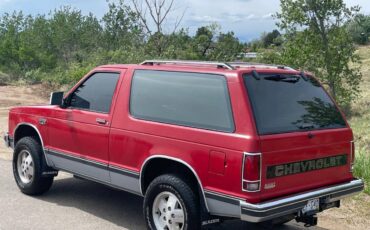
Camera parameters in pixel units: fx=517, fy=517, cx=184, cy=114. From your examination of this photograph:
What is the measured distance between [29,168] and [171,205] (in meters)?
2.84

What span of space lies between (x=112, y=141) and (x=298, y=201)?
7.17 ft

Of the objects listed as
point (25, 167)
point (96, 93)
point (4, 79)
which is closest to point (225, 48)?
point (4, 79)

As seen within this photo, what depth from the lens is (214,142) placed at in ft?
15.5

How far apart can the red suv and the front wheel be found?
0.01 metres

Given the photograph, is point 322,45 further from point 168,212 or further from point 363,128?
point 168,212

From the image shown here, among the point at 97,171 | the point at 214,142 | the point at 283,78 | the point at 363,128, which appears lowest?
the point at 363,128

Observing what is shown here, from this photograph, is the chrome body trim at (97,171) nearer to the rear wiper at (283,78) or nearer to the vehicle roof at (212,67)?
the vehicle roof at (212,67)

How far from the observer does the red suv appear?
4582mm

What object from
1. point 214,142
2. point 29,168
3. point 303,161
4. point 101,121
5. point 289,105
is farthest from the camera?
point 29,168

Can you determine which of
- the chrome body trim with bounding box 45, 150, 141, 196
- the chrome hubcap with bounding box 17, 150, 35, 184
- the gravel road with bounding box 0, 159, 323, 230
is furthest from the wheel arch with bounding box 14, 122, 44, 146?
the gravel road with bounding box 0, 159, 323, 230

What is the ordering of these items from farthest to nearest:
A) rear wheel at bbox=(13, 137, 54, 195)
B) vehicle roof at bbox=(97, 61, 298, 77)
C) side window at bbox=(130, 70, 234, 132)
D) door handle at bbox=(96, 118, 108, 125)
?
rear wheel at bbox=(13, 137, 54, 195) → door handle at bbox=(96, 118, 108, 125) → vehicle roof at bbox=(97, 61, 298, 77) → side window at bbox=(130, 70, 234, 132)

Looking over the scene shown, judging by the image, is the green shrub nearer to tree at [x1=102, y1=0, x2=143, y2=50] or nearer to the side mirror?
the side mirror

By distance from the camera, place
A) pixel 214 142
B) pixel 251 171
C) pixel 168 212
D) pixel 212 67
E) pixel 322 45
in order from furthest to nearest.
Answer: pixel 322 45 < pixel 212 67 < pixel 168 212 < pixel 214 142 < pixel 251 171

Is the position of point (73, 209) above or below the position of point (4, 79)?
below
